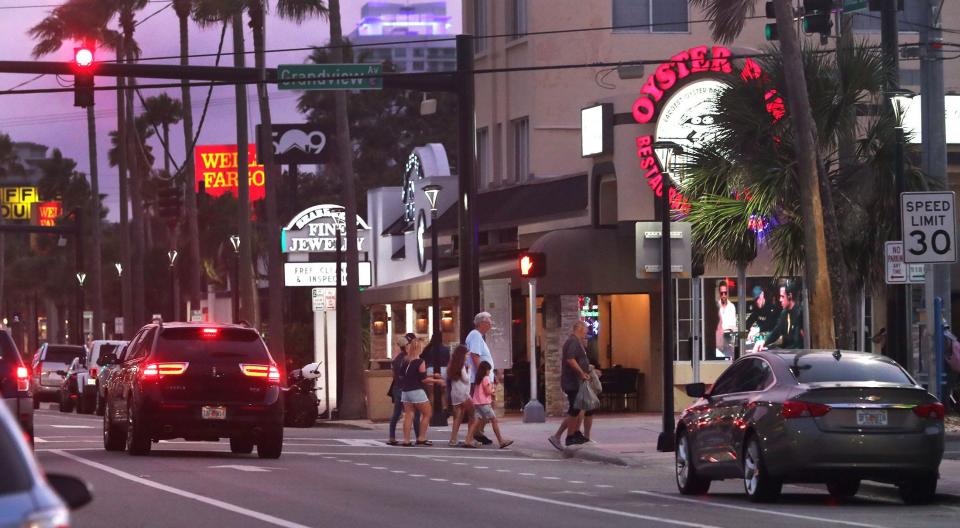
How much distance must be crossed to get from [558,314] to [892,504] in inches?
789

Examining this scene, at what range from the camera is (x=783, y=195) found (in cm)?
2717

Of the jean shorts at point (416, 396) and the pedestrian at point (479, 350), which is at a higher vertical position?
the pedestrian at point (479, 350)

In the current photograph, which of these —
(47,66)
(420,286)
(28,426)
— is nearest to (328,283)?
(420,286)

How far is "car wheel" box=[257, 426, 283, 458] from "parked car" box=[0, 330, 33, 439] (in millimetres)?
3180

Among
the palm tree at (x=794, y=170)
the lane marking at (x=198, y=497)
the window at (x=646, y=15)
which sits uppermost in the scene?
the window at (x=646, y=15)

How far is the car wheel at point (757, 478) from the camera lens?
17.3m

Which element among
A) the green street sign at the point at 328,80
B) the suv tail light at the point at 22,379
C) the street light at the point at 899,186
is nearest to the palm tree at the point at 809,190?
the street light at the point at 899,186

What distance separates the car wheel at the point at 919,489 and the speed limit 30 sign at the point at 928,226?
3956 millimetres

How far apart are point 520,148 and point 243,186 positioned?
7047 mm

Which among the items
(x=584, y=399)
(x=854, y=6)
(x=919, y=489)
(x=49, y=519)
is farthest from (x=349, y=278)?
(x=49, y=519)

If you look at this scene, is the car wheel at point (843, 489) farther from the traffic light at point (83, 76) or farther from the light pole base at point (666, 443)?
the traffic light at point (83, 76)

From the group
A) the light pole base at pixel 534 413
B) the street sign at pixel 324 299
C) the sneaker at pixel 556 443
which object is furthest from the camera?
the street sign at pixel 324 299

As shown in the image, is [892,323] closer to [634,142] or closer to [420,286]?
[634,142]

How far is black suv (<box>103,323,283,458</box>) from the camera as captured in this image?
23328mm
